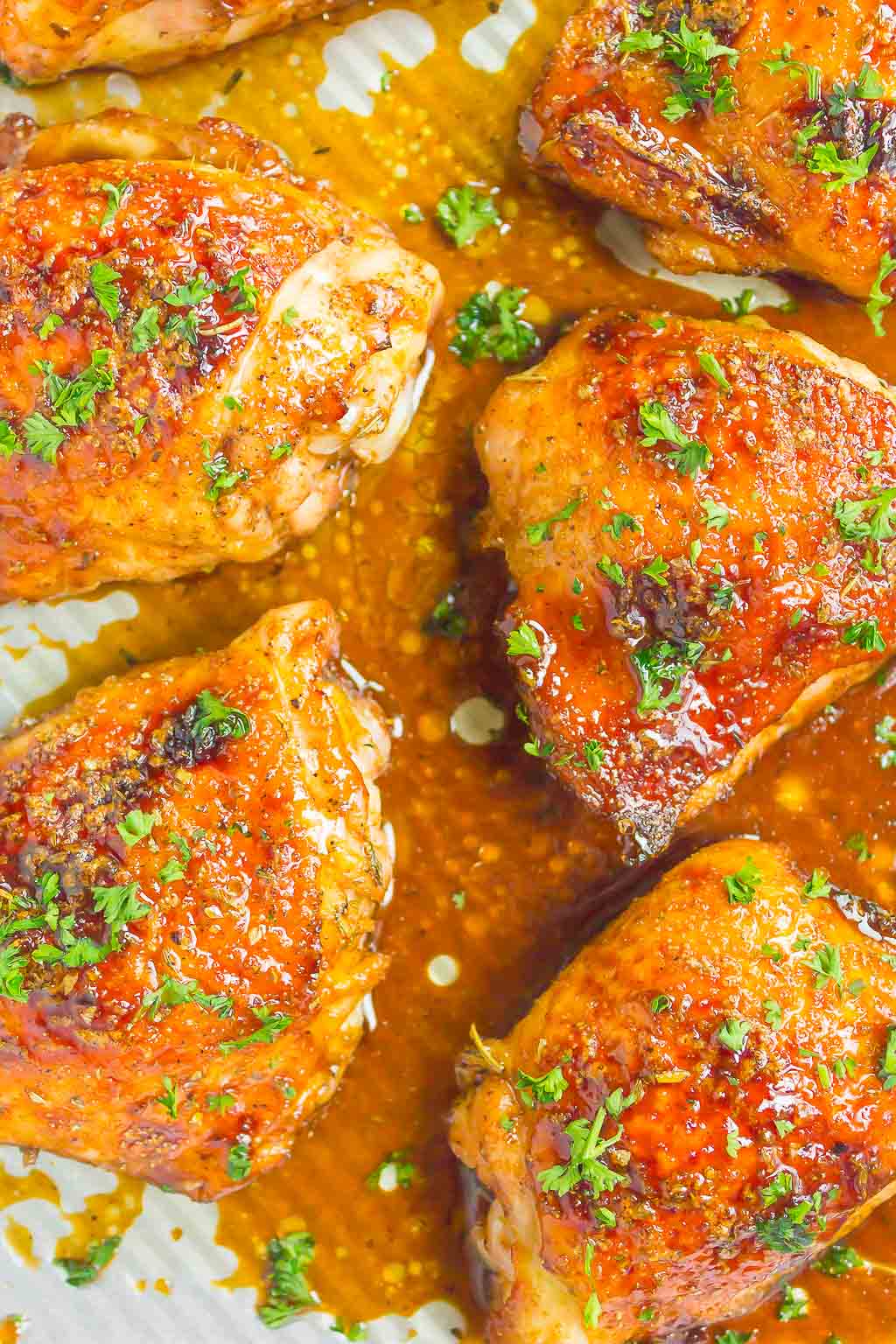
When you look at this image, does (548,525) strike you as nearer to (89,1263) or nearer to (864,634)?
(864,634)

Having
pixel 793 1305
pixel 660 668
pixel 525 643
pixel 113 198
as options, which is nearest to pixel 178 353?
pixel 113 198

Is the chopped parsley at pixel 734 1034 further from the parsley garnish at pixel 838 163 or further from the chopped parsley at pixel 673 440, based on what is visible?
the parsley garnish at pixel 838 163

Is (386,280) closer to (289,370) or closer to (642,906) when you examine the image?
(289,370)

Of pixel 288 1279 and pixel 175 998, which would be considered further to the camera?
pixel 288 1279

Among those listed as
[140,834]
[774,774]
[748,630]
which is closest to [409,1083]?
[140,834]

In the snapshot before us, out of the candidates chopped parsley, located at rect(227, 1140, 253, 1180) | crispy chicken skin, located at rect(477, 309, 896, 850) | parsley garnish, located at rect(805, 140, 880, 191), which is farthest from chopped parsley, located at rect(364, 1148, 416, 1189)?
parsley garnish, located at rect(805, 140, 880, 191)

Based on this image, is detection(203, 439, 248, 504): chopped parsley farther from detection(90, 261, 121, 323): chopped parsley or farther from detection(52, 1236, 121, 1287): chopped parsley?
detection(52, 1236, 121, 1287): chopped parsley
